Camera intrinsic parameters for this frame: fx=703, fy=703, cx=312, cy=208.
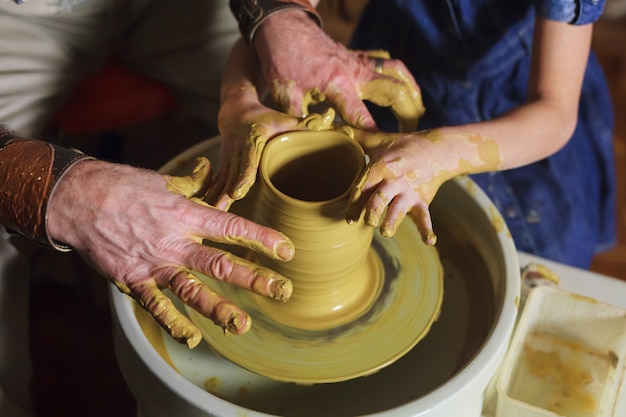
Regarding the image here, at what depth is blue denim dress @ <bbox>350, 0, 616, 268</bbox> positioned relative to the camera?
4.83 ft

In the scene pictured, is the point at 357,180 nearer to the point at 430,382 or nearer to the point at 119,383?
the point at 430,382

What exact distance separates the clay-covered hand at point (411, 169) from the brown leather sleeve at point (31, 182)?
0.43 metres

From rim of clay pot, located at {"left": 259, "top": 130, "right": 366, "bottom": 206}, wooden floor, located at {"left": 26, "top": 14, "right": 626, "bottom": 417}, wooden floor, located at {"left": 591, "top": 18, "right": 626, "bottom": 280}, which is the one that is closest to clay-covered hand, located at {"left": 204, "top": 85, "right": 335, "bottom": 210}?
rim of clay pot, located at {"left": 259, "top": 130, "right": 366, "bottom": 206}

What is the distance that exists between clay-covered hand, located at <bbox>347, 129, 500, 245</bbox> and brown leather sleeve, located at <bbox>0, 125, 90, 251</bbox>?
0.43 m

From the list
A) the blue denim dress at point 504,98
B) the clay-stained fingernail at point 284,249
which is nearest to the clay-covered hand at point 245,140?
the clay-stained fingernail at point 284,249

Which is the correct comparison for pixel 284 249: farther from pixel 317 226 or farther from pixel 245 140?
pixel 245 140

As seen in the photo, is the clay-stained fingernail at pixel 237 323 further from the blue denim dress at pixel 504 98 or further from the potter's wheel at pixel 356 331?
the blue denim dress at pixel 504 98

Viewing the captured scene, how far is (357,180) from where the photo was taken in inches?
39.9

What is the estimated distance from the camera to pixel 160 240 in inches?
37.8

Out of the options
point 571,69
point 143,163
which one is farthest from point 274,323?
point 143,163

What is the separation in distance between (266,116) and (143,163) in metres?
1.24

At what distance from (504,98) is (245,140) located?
2.28ft

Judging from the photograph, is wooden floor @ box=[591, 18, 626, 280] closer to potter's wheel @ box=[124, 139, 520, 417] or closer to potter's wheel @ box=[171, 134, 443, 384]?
potter's wheel @ box=[124, 139, 520, 417]

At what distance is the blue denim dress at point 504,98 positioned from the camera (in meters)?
1.47
